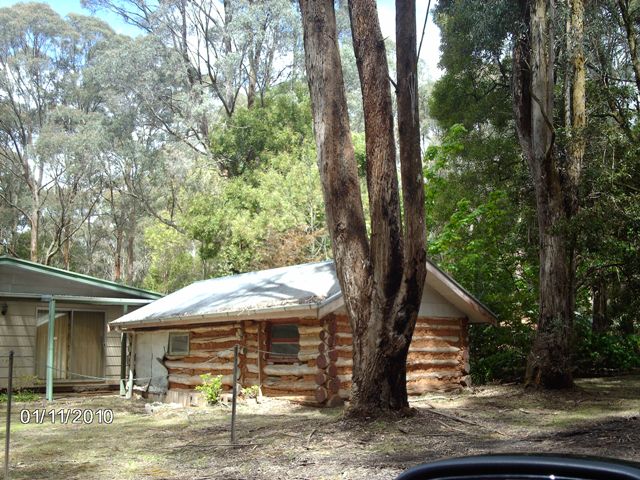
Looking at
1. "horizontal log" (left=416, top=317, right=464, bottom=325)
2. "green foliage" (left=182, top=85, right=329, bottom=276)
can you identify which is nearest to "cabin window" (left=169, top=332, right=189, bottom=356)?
"horizontal log" (left=416, top=317, right=464, bottom=325)

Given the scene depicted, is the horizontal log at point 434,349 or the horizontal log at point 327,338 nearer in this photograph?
the horizontal log at point 327,338

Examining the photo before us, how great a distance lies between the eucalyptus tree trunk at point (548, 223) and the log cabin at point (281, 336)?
8.67ft

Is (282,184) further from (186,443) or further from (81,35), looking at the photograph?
(81,35)

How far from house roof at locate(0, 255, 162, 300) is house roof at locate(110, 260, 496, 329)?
6.55ft

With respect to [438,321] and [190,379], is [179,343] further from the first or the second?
[438,321]

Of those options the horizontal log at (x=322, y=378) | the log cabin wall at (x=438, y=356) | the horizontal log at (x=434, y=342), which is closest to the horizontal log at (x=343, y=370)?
the horizontal log at (x=322, y=378)

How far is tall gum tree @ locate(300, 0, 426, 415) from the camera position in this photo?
35.8ft

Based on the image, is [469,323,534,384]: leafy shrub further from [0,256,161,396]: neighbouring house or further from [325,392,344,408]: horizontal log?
[0,256,161,396]: neighbouring house

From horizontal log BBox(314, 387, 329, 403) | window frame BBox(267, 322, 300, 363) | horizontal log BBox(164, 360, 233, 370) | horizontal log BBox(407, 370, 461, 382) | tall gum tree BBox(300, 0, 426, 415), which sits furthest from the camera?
horizontal log BBox(407, 370, 461, 382)

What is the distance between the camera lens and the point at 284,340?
15.8 m

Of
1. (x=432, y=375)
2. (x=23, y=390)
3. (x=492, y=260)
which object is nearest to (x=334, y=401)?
(x=432, y=375)

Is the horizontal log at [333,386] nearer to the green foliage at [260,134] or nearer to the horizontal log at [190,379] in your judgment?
the horizontal log at [190,379]

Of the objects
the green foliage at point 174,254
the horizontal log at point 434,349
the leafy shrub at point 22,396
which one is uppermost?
the green foliage at point 174,254

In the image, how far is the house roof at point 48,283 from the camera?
66.0 feet
